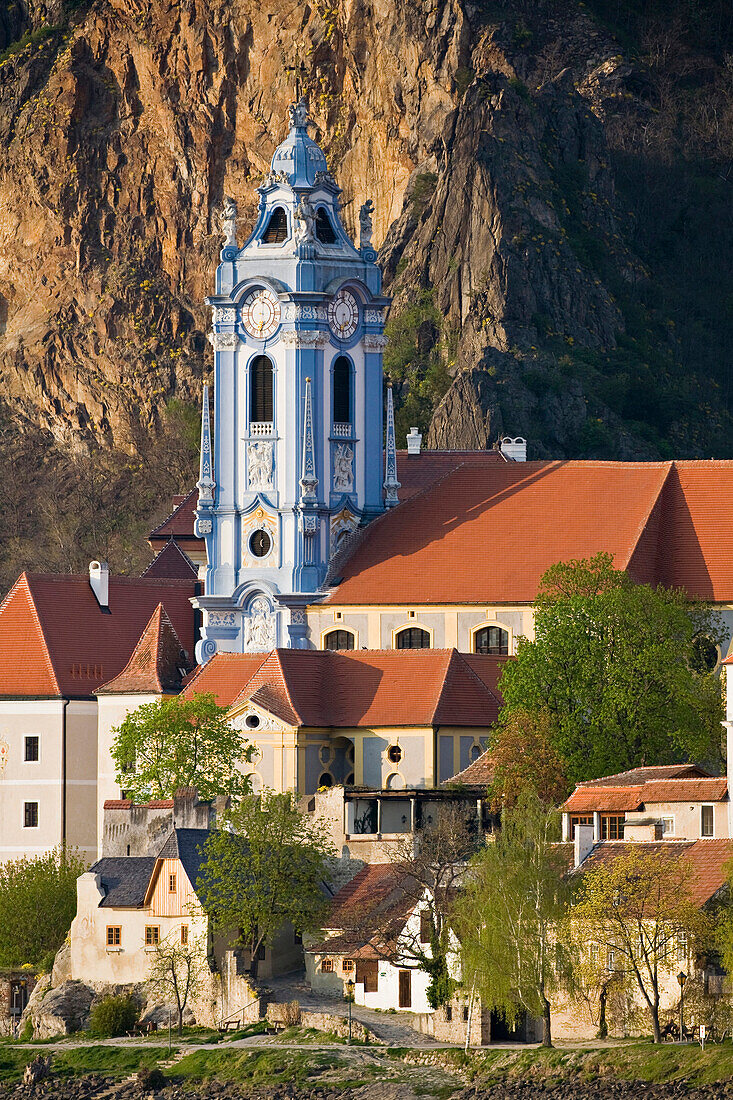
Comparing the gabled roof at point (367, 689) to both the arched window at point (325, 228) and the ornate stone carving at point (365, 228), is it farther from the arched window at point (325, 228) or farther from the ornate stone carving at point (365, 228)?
the ornate stone carving at point (365, 228)

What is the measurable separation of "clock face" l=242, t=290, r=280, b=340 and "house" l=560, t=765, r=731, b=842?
25.1m

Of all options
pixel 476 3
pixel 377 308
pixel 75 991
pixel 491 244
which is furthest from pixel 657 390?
pixel 75 991

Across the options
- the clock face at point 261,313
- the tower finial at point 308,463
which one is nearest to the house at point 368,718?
the tower finial at point 308,463

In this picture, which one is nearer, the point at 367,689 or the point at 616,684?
the point at 616,684

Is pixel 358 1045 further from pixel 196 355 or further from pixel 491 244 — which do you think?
pixel 196 355

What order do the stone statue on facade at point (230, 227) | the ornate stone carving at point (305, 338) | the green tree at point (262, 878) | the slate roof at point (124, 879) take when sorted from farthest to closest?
the stone statue on facade at point (230, 227) → the ornate stone carving at point (305, 338) → the slate roof at point (124, 879) → the green tree at point (262, 878)

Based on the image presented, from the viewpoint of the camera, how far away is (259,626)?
105312 mm

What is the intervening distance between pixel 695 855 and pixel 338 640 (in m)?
24.7

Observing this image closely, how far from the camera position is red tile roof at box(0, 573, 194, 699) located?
104375mm

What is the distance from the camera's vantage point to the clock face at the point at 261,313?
106 m

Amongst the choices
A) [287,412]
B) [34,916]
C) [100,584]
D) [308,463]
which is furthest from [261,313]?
[34,916]

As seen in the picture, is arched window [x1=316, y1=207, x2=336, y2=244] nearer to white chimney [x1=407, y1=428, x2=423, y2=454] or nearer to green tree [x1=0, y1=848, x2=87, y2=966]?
white chimney [x1=407, y1=428, x2=423, y2=454]

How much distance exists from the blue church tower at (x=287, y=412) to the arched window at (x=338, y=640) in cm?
112

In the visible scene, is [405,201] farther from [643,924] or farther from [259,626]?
[643,924]
